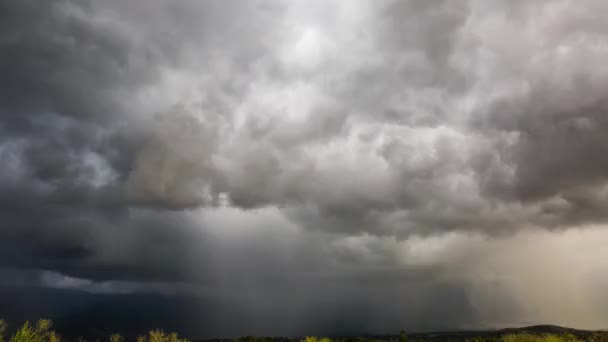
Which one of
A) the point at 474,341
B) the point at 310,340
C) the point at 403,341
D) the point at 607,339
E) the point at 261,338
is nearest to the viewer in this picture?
the point at 310,340

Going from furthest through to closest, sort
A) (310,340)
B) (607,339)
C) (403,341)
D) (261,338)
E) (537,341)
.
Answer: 1. (261,338)
2. (403,341)
3. (607,339)
4. (310,340)
5. (537,341)

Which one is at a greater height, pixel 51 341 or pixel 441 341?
pixel 51 341

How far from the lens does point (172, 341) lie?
37.1m

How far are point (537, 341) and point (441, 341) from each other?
137ft

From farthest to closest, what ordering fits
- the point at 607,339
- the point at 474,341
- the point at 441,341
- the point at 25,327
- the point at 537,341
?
the point at 441,341, the point at 474,341, the point at 607,339, the point at 537,341, the point at 25,327

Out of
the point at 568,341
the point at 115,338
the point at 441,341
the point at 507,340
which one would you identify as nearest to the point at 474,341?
the point at 507,340

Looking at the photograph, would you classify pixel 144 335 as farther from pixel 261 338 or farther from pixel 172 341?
pixel 261 338

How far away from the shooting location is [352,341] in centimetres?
6156

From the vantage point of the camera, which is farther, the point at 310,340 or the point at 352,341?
the point at 352,341

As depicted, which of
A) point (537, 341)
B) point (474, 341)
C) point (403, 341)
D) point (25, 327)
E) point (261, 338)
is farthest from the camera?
point (261, 338)

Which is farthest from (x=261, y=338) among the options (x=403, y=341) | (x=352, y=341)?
(x=403, y=341)

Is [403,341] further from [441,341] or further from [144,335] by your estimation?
[144,335]

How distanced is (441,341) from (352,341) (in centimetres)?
2273

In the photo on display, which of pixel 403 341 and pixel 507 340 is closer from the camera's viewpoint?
pixel 507 340
